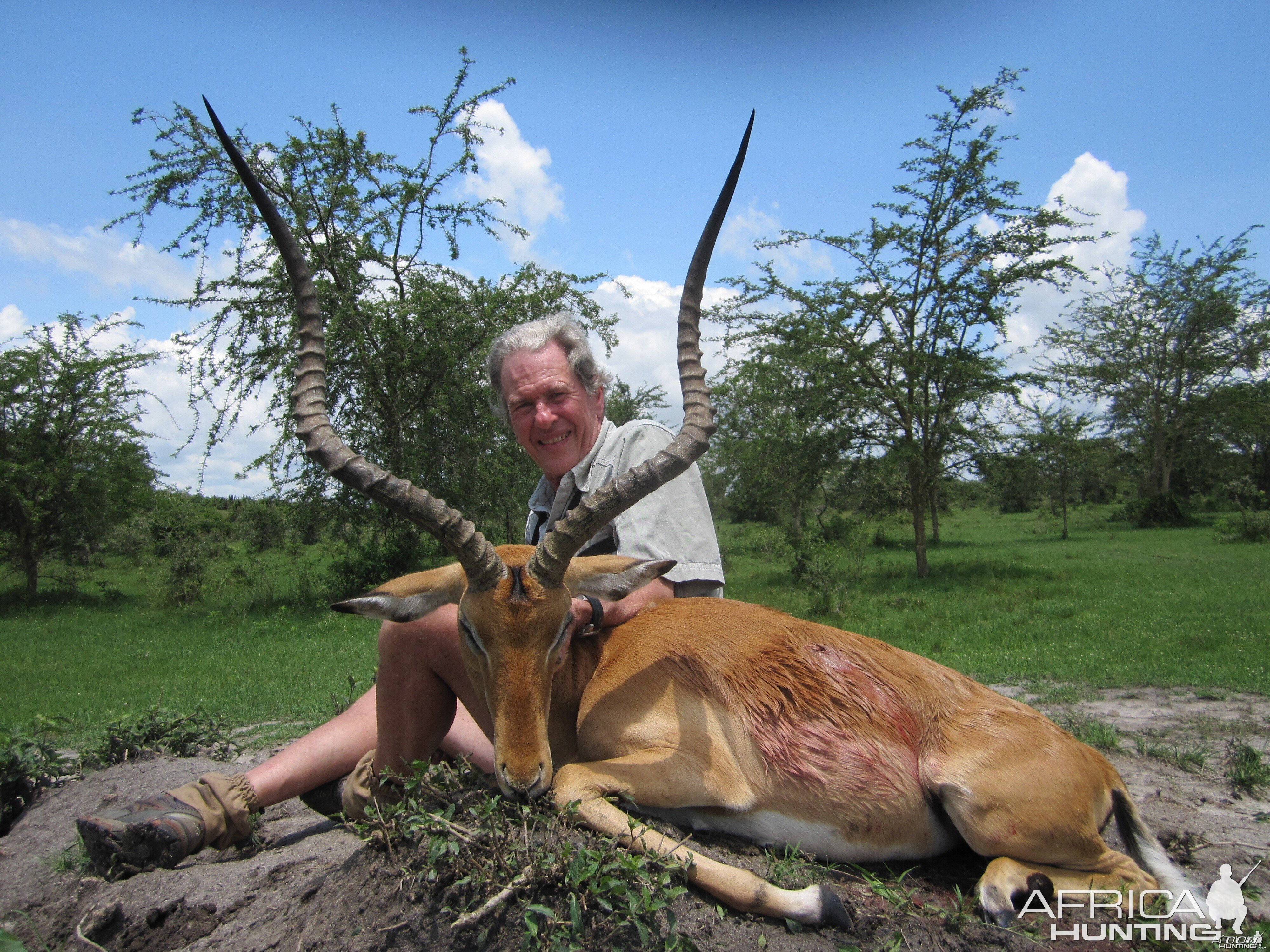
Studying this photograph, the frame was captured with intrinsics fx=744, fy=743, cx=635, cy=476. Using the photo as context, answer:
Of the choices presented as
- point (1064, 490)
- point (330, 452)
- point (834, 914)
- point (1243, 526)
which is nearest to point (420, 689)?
point (330, 452)

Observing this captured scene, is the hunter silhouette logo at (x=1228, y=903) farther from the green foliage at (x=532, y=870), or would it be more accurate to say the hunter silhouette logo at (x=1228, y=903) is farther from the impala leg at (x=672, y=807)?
the green foliage at (x=532, y=870)

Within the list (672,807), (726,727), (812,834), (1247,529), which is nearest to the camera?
(672,807)

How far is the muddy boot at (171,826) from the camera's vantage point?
319cm

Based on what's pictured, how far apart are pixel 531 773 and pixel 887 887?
4.87 feet

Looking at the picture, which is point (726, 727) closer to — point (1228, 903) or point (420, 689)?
point (420, 689)

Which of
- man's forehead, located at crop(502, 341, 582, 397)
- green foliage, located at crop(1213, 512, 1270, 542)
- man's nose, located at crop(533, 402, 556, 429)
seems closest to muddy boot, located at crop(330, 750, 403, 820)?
man's nose, located at crop(533, 402, 556, 429)

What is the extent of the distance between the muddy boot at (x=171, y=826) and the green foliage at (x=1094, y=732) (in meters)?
5.29

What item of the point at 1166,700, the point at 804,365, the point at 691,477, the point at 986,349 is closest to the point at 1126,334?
the point at 986,349

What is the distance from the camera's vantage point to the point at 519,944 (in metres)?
2.24

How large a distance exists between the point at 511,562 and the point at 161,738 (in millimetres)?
3705

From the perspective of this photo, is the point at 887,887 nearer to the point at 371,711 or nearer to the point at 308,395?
the point at 371,711

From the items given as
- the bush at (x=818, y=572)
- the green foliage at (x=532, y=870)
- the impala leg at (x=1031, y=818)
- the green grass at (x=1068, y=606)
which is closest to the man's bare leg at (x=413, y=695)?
the green foliage at (x=532, y=870)

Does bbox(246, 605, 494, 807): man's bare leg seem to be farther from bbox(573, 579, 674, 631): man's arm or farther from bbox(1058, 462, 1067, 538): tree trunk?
bbox(1058, 462, 1067, 538): tree trunk
